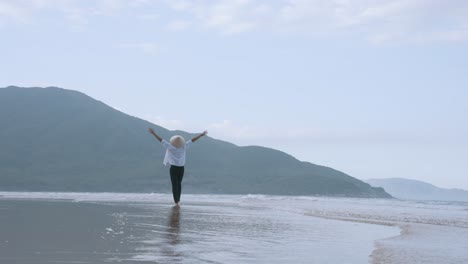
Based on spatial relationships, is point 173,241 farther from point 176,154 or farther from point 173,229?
point 176,154

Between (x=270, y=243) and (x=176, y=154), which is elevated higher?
(x=176, y=154)

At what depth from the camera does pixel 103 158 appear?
165875 mm

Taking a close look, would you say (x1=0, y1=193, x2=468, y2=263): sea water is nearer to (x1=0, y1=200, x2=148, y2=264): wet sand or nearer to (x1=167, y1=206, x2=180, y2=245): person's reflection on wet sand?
(x1=167, y1=206, x2=180, y2=245): person's reflection on wet sand

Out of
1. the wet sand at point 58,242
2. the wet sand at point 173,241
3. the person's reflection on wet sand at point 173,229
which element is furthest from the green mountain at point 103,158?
the wet sand at point 58,242

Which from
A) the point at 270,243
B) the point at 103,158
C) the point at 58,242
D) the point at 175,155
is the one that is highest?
the point at 103,158

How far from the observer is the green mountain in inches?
5837

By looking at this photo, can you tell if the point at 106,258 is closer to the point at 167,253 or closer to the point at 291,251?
the point at 167,253

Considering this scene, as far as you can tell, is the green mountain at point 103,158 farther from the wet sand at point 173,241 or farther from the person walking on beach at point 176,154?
the wet sand at point 173,241

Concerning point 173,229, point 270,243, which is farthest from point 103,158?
point 270,243

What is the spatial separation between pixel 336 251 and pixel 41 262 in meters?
3.74

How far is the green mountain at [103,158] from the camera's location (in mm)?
148250

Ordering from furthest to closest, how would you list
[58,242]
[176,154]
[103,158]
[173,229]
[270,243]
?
[103,158], [176,154], [173,229], [270,243], [58,242]

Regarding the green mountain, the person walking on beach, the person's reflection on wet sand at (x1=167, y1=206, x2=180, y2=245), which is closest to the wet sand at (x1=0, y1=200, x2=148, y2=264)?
the person's reflection on wet sand at (x1=167, y1=206, x2=180, y2=245)

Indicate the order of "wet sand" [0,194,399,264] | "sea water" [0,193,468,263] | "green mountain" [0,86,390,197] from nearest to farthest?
"wet sand" [0,194,399,264], "sea water" [0,193,468,263], "green mountain" [0,86,390,197]
